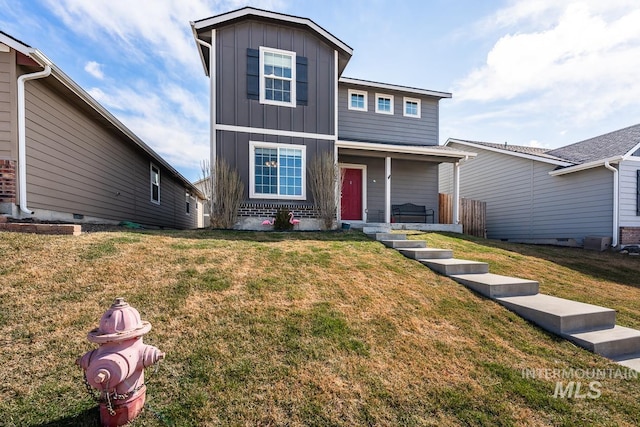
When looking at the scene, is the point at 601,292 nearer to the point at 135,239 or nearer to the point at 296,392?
the point at 296,392

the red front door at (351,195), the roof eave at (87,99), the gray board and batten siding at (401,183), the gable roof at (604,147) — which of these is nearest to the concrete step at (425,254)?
the red front door at (351,195)

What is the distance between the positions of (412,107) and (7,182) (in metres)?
12.4

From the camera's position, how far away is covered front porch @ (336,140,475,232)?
33.3 ft

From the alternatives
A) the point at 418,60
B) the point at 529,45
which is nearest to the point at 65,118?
the point at 418,60

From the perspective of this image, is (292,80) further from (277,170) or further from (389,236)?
(389,236)

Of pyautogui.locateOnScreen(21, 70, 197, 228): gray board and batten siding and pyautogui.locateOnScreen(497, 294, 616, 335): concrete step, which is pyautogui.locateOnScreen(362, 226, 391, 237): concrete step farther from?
pyautogui.locateOnScreen(21, 70, 197, 228): gray board and batten siding

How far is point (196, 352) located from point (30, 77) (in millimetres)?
6490

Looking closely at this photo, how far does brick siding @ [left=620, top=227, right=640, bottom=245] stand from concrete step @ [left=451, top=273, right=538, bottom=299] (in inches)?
323

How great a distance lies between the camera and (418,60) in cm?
848

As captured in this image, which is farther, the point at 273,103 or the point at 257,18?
the point at 273,103

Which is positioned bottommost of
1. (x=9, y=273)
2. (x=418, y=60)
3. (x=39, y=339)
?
(x=39, y=339)

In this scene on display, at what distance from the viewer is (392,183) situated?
11844mm

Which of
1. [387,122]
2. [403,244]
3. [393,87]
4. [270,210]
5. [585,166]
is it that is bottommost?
[403,244]

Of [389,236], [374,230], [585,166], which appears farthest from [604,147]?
[389,236]
